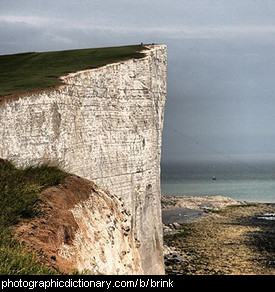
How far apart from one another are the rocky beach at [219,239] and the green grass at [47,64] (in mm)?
13396

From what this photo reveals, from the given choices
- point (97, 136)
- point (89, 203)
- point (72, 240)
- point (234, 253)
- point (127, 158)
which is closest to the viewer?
point (72, 240)

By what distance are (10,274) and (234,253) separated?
3064cm

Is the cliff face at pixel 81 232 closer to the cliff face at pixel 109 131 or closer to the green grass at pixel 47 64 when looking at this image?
the cliff face at pixel 109 131

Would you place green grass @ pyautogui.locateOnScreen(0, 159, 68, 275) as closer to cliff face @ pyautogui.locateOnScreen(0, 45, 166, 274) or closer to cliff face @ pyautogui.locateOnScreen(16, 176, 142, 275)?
cliff face @ pyautogui.locateOnScreen(16, 176, 142, 275)

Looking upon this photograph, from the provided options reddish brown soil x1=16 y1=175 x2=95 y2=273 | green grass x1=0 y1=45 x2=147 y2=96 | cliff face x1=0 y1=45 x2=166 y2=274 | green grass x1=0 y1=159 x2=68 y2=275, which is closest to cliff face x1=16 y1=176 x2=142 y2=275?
reddish brown soil x1=16 y1=175 x2=95 y2=273

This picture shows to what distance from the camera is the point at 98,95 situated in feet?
68.3


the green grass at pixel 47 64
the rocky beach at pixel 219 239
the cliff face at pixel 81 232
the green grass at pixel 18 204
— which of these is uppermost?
the green grass at pixel 47 64

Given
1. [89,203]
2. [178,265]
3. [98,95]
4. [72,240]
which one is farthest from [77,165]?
[178,265]

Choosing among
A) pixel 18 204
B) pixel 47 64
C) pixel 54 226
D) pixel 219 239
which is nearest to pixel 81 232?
pixel 54 226

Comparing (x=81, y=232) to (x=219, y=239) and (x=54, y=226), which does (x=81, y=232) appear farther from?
(x=219, y=239)

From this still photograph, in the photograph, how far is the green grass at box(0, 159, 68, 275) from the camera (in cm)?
704

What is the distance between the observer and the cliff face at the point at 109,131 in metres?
16.5

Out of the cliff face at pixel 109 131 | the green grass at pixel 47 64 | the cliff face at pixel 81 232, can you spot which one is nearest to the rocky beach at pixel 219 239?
the cliff face at pixel 109 131
